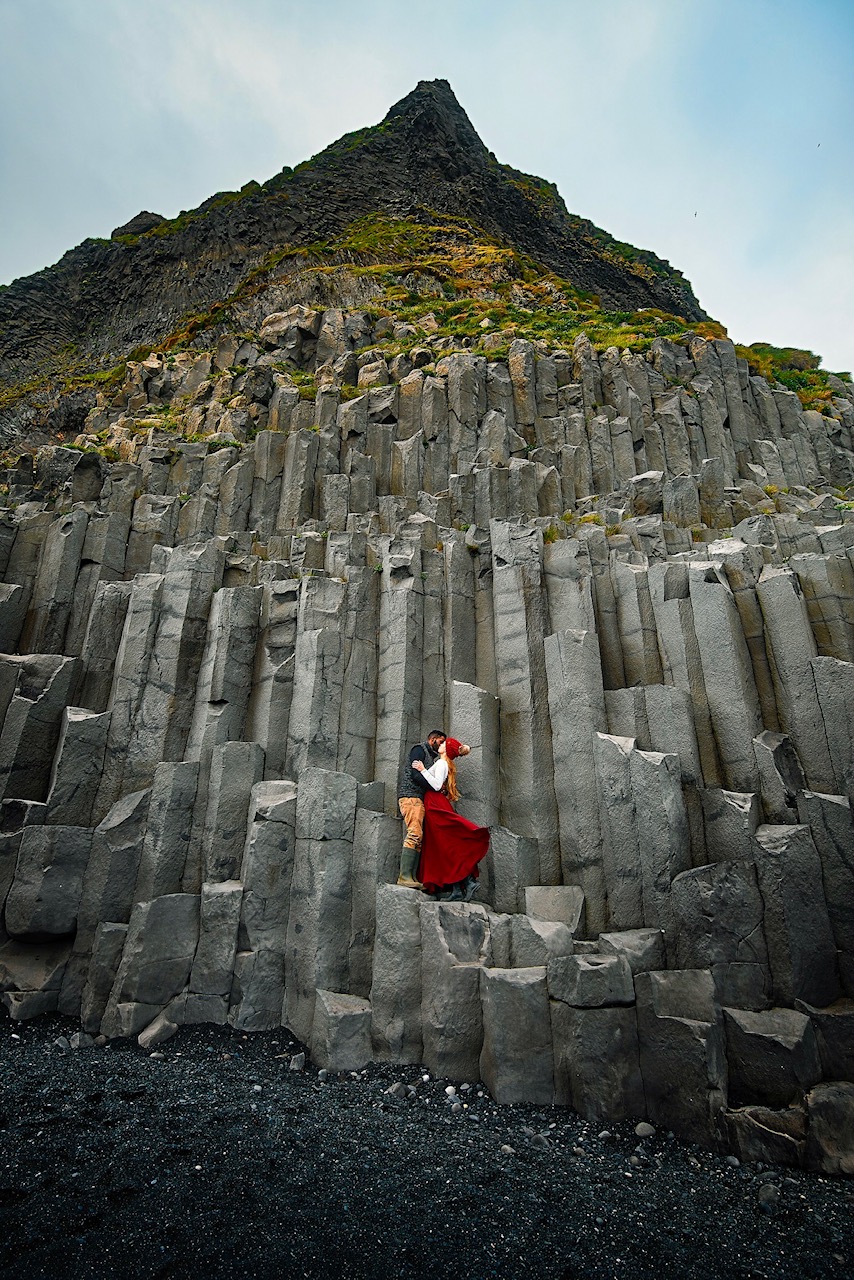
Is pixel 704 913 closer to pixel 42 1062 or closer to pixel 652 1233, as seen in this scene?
pixel 652 1233

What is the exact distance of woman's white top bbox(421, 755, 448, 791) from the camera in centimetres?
840

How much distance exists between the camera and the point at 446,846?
8078 mm

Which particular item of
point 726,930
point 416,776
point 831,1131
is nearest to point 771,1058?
point 831,1131

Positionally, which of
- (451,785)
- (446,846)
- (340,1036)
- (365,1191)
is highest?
(451,785)

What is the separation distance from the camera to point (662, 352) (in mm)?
22750

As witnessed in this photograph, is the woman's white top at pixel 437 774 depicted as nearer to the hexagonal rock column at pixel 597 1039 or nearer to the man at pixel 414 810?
the man at pixel 414 810

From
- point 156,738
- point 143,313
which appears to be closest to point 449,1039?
point 156,738

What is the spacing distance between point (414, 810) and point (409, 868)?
665 mm

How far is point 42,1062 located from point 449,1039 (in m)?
4.22

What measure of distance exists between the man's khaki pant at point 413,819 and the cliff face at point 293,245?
43.7 m

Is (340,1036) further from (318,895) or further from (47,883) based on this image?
(47,883)

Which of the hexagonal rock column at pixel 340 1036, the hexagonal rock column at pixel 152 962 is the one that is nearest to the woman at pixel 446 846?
the hexagonal rock column at pixel 340 1036

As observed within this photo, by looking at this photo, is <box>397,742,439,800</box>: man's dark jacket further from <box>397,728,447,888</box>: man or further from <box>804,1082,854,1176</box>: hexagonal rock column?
<box>804,1082,854,1176</box>: hexagonal rock column

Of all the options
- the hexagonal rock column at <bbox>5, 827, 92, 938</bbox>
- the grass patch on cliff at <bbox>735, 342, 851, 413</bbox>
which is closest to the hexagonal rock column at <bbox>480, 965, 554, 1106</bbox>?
the hexagonal rock column at <bbox>5, 827, 92, 938</bbox>
